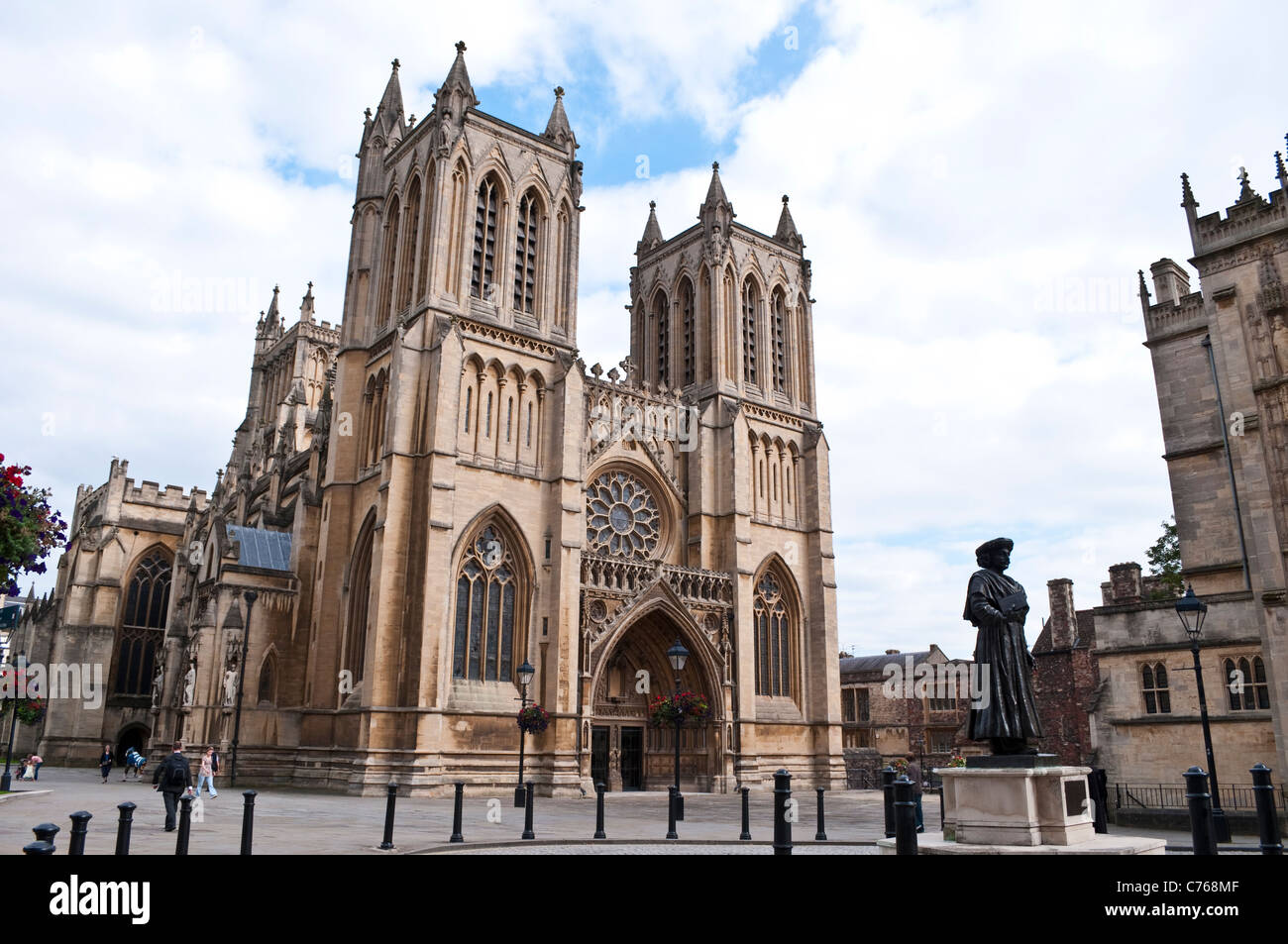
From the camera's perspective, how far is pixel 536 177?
37.0m

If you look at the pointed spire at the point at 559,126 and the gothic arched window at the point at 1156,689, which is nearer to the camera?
the gothic arched window at the point at 1156,689

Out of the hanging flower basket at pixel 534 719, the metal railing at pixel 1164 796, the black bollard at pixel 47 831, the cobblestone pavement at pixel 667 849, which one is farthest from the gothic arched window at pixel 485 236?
the black bollard at pixel 47 831

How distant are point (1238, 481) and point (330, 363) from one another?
51974 millimetres

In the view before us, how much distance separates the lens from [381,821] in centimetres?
1841

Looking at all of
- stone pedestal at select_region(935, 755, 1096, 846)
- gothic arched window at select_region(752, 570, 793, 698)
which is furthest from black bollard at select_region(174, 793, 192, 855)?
gothic arched window at select_region(752, 570, 793, 698)

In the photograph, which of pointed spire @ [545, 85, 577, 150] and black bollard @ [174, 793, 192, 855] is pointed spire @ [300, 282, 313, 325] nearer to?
pointed spire @ [545, 85, 577, 150]

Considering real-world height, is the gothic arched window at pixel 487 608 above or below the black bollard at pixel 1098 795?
above

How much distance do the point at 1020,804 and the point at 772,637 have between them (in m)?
30.0

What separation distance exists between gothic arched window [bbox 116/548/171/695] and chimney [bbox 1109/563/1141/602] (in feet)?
154

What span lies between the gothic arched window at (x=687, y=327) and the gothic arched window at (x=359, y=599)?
55.7 ft

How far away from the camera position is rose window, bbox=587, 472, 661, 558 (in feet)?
120

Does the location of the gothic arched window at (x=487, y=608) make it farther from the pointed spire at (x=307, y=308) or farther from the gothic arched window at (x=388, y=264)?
the pointed spire at (x=307, y=308)

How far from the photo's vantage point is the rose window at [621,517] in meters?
36.7
